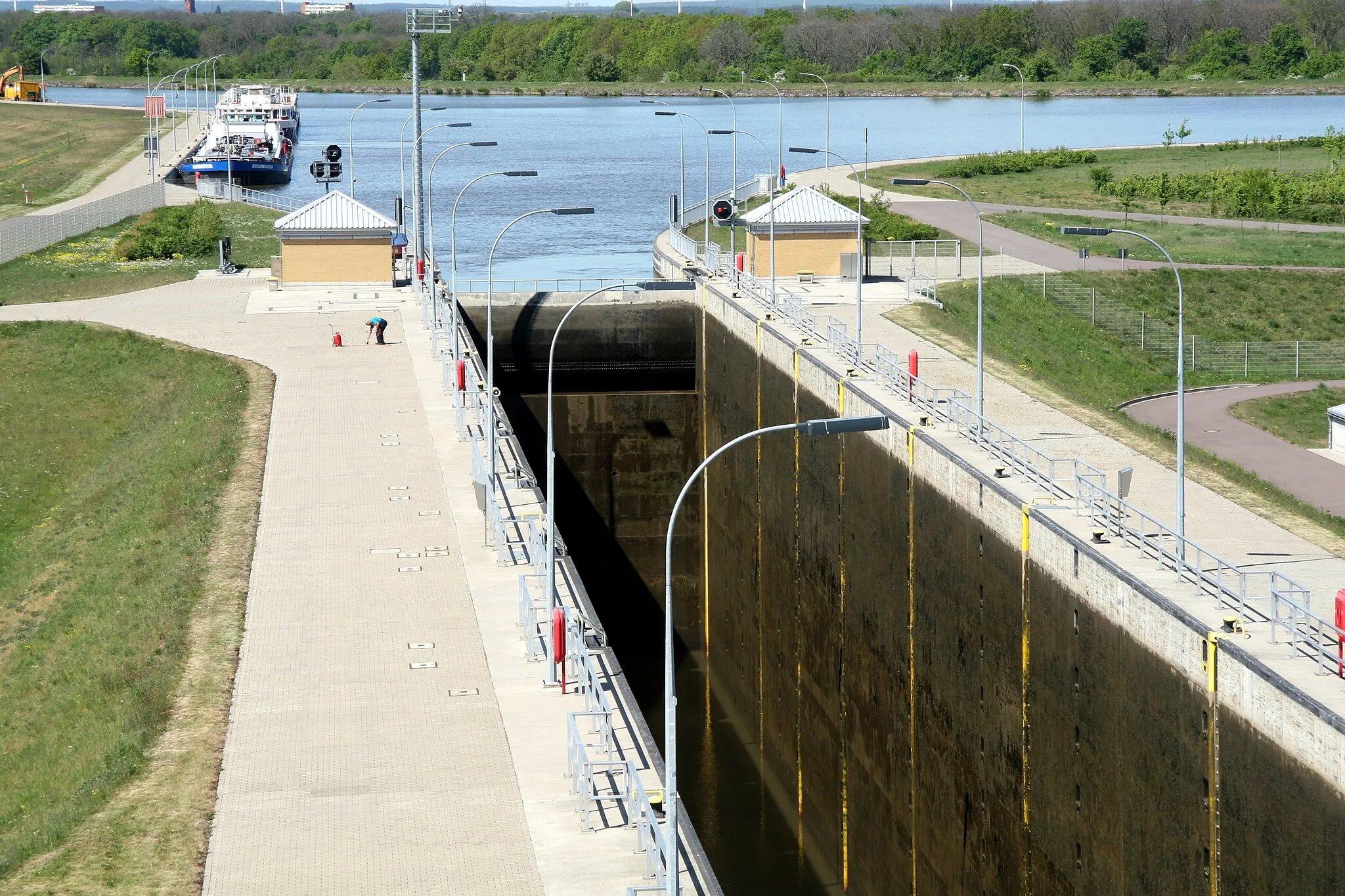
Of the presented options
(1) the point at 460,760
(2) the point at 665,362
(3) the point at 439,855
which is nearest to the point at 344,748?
(1) the point at 460,760

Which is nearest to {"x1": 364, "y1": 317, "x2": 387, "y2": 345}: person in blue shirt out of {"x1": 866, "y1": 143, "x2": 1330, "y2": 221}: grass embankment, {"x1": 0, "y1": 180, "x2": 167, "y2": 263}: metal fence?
{"x1": 0, "y1": 180, "x2": 167, "y2": 263}: metal fence

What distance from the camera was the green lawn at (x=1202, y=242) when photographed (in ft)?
208

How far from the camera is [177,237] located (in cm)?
7638

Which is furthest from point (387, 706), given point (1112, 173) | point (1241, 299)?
point (1112, 173)

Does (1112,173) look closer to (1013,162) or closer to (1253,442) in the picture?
(1013,162)

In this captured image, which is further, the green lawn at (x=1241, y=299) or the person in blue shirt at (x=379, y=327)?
the green lawn at (x=1241, y=299)

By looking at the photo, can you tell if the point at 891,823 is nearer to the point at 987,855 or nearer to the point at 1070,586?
the point at 987,855

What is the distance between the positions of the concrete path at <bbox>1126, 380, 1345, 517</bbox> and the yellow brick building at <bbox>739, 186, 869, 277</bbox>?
13.3m

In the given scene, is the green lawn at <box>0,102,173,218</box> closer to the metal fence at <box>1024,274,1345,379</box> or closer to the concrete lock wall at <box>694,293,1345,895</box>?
the metal fence at <box>1024,274,1345,379</box>

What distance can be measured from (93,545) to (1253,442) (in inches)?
1025

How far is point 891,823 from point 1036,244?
41.0 meters

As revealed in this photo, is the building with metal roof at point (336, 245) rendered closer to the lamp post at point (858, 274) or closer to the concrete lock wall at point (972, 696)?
the lamp post at point (858, 274)

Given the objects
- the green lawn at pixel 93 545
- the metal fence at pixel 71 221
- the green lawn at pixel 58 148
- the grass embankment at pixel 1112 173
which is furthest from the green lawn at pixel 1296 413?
the green lawn at pixel 58 148

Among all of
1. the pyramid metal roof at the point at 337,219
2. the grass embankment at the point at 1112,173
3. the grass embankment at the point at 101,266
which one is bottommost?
the grass embankment at the point at 101,266
